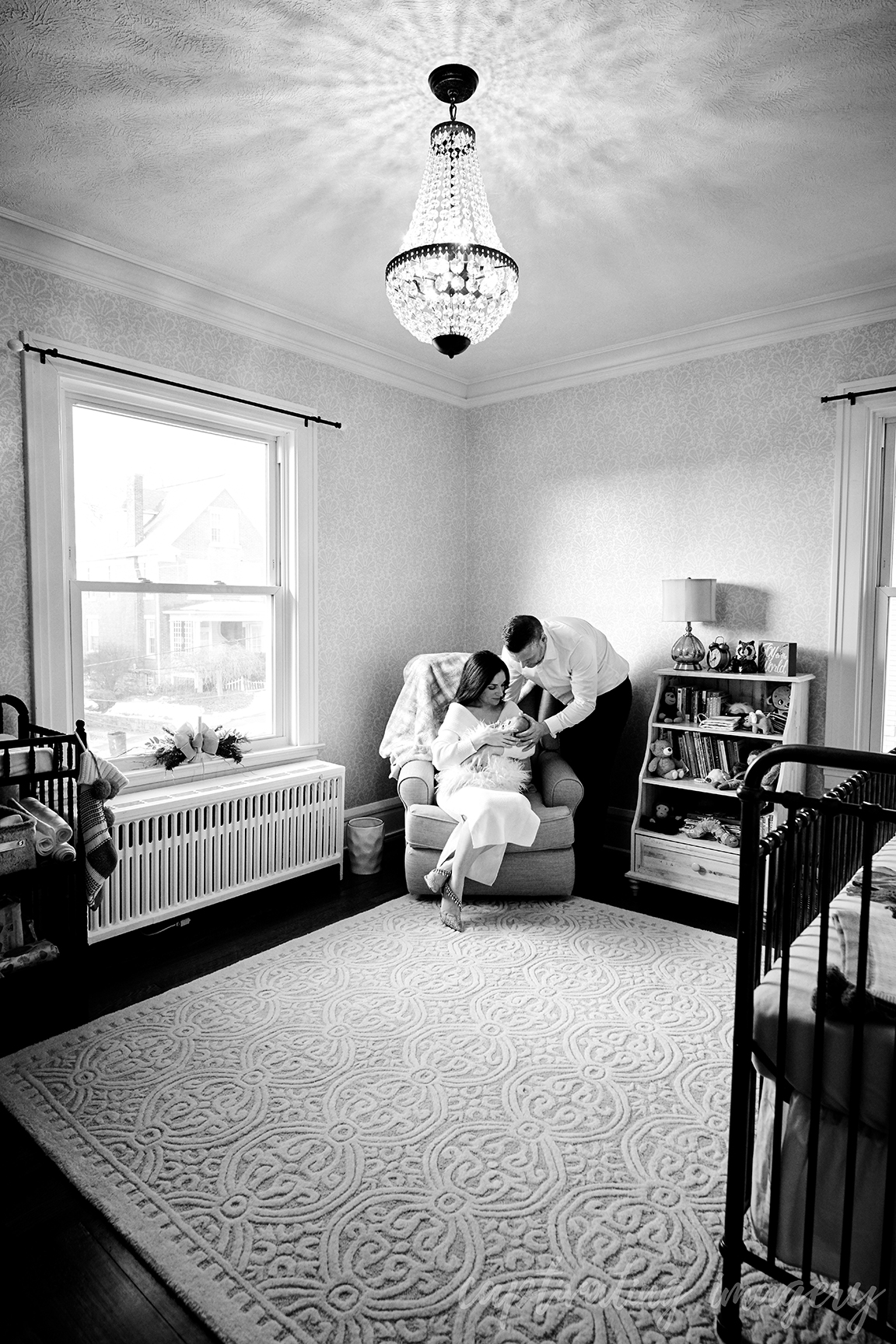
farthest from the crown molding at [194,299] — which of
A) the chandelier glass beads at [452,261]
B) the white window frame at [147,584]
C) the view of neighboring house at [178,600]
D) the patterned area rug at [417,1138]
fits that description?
the patterned area rug at [417,1138]

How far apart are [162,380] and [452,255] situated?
1.87m

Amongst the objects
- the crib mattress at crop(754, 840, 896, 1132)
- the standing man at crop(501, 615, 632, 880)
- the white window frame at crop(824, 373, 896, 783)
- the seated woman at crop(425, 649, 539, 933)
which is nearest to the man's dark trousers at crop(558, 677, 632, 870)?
the standing man at crop(501, 615, 632, 880)

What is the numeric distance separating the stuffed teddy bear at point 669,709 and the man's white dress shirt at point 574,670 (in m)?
0.25

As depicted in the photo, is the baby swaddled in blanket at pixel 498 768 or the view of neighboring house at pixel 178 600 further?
the baby swaddled in blanket at pixel 498 768

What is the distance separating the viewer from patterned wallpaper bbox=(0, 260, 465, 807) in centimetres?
306

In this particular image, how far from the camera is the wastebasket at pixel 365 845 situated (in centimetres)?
423

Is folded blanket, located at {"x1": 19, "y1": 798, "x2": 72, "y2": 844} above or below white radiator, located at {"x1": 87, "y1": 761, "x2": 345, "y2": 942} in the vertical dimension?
above

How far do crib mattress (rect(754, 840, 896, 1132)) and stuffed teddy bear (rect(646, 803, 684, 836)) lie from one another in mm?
2511

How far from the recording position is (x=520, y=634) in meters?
3.83

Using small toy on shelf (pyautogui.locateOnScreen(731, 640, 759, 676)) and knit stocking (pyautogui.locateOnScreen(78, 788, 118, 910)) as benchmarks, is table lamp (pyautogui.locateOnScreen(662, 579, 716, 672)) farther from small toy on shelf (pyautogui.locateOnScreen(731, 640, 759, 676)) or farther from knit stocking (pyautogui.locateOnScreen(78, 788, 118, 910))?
knit stocking (pyautogui.locateOnScreen(78, 788, 118, 910))

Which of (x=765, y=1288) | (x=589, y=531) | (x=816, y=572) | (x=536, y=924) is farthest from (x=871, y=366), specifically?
(x=765, y=1288)

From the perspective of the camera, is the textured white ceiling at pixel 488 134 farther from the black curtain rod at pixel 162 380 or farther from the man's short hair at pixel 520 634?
the man's short hair at pixel 520 634

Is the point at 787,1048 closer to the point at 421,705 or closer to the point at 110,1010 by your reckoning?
the point at 110,1010

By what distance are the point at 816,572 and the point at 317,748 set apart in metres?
2.71
